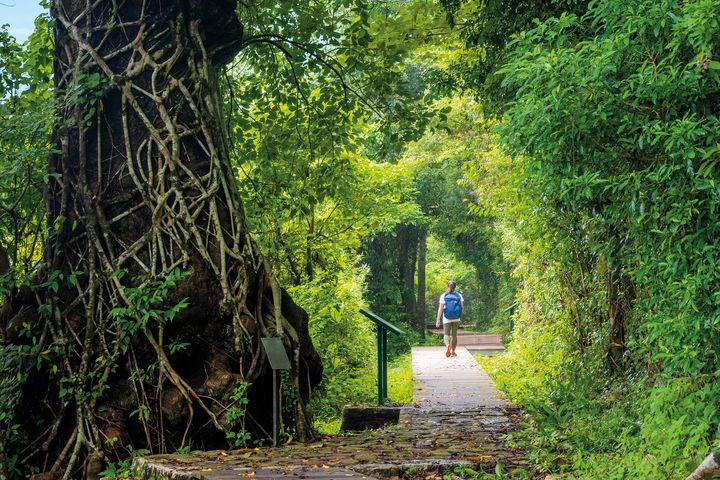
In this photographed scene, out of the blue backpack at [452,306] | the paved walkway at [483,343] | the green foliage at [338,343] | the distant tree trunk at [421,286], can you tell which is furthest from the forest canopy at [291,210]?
the distant tree trunk at [421,286]

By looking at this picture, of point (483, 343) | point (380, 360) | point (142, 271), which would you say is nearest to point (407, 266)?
point (483, 343)

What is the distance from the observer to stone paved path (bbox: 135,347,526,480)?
225 inches

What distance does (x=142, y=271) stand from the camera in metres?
7.71

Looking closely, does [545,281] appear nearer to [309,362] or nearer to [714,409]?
[309,362]

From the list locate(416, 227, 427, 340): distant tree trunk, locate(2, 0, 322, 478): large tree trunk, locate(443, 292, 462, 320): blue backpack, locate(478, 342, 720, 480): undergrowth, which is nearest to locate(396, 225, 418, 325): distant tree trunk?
locate(416, 227, 427, 340): distant tree trunk

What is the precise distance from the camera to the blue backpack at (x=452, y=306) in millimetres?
16750

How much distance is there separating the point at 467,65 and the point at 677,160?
21.7ft

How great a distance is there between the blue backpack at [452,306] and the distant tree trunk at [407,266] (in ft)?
40.5

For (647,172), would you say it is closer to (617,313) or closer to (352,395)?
(617,313)

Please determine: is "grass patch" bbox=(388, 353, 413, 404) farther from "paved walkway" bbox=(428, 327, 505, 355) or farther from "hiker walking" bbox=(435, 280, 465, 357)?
"paved walkway" bbox=(428, 327, 505, 355)

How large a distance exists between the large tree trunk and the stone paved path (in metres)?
0.81

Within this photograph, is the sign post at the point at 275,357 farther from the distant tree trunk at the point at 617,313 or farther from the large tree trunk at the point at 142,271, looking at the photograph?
the distant tree trunk at the point at 617,313

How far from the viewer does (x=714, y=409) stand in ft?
16.7

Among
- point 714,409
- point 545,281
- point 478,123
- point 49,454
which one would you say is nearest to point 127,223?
point 49,454
